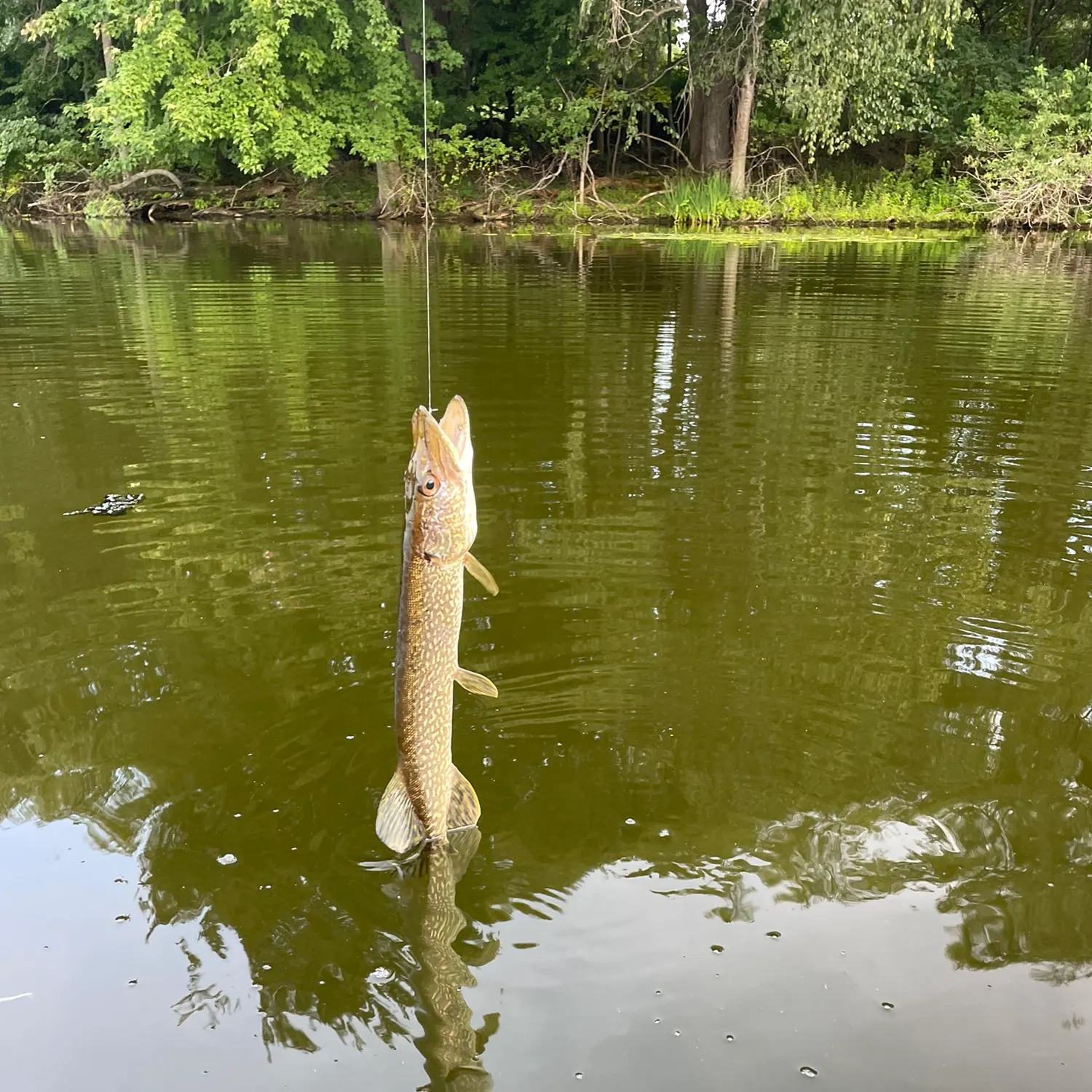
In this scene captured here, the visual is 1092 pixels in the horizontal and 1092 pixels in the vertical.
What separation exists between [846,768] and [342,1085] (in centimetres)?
234

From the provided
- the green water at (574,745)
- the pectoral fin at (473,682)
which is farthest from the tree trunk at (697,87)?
the pectoral fin at (473,682)

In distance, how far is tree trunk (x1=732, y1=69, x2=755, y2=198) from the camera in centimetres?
2555

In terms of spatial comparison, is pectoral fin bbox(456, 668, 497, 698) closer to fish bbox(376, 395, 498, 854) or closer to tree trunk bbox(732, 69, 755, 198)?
fish bbox(376, 395, 498, 854)

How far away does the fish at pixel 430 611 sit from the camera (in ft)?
10.3

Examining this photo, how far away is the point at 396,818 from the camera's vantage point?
3.28 m

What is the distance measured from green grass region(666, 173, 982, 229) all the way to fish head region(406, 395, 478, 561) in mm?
24935

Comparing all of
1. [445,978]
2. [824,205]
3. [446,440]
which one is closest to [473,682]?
[446,440]

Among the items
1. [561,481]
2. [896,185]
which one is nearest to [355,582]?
[561,481]

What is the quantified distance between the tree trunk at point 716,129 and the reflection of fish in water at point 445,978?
2642 centimetres

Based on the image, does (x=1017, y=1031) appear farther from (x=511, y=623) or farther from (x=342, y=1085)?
(x=511, y=623)

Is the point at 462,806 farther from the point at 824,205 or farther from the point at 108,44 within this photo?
the point at 108,44

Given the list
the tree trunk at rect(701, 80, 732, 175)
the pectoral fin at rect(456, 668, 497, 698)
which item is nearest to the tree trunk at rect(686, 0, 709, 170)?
the tree trunk at rect(701, 80, 732, 175)

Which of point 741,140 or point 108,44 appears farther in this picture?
point 108,44

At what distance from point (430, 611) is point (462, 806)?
78cm
